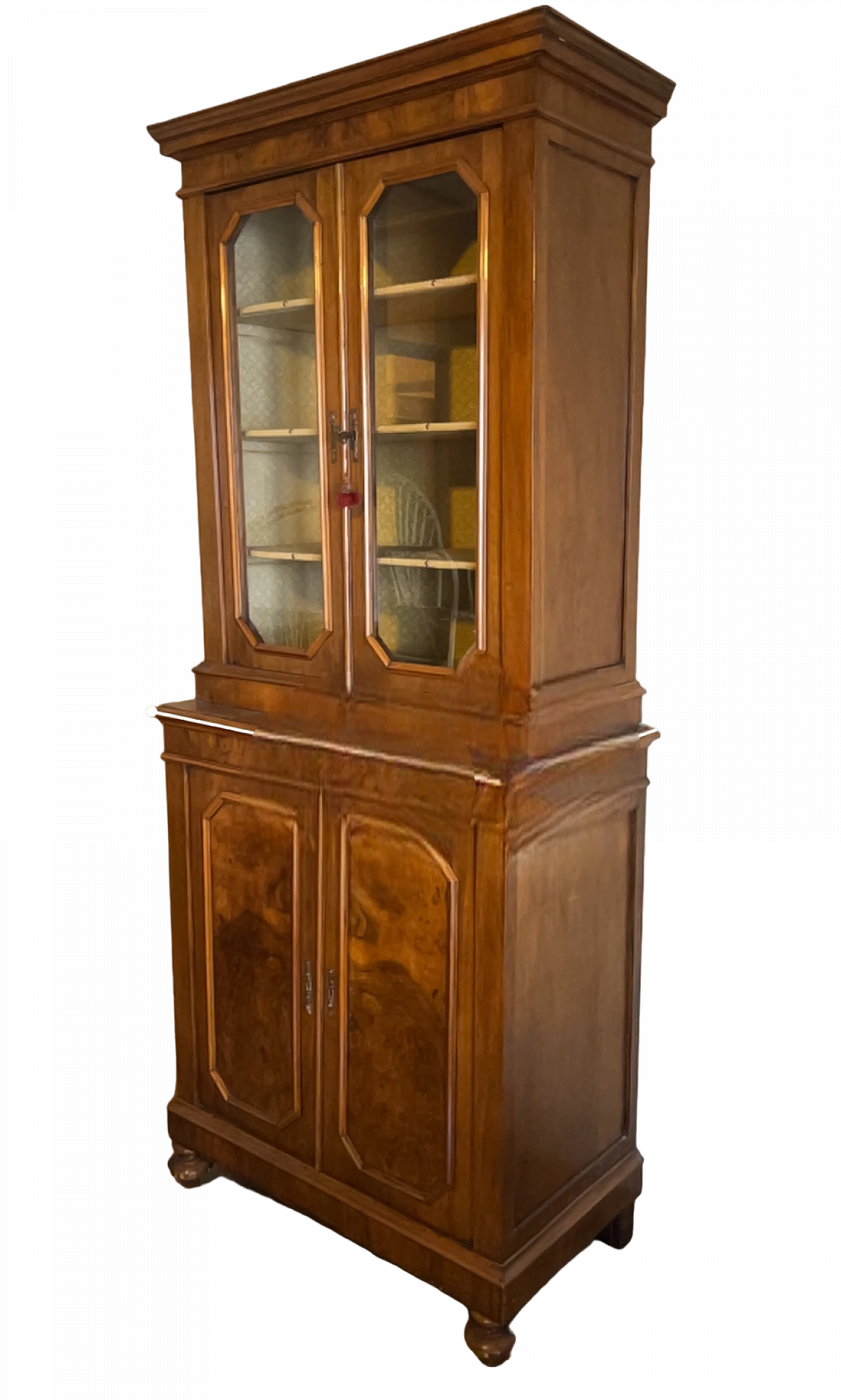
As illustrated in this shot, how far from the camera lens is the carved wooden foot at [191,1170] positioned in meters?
3.00

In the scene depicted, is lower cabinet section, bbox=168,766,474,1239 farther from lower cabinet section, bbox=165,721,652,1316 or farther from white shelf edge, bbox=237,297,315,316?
white shelf edge, bbox=237,297,315,316

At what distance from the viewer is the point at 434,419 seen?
2398 millimetres

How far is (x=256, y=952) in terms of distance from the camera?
2773mm

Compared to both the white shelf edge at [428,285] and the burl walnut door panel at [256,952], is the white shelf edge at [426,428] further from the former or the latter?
the burl walnut door panel at [256,952]

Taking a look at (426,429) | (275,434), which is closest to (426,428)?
(426,429)

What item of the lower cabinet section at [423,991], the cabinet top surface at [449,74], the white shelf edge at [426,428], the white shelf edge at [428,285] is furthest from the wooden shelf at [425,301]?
the lower cabinet section at [423,991]

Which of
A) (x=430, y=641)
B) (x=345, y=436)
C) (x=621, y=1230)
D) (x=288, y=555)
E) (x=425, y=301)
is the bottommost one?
(x=621, y=1230)

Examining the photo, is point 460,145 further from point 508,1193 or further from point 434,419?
point 508,1193

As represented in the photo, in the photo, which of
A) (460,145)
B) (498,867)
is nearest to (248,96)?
(460,145)

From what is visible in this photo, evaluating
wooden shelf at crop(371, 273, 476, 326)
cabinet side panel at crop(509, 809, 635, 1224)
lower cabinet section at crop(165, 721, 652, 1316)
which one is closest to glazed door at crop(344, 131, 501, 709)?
wooden shelf at crop(371, 273, 476, 326)

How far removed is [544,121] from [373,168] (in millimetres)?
383

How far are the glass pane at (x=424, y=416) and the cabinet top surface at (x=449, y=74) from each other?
0.62 ft

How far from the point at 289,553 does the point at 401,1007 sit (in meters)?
1.05

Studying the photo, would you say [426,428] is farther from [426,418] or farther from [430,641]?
[430,641]
